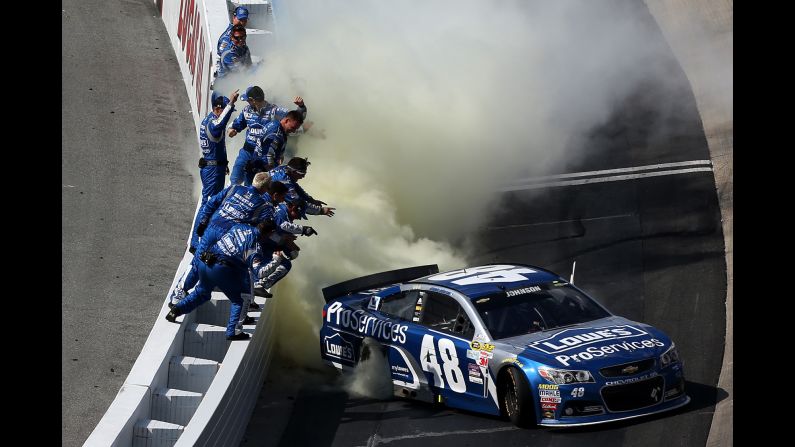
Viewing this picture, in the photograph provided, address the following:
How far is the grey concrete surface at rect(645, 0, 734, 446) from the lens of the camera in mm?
15695

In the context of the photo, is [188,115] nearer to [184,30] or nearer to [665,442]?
[184,30]

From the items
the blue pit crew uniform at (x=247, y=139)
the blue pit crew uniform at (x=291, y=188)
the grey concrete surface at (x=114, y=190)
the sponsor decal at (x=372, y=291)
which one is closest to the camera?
the sponsor decal at (x=372, y=291)

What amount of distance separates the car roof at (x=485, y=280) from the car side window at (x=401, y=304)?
196 mm

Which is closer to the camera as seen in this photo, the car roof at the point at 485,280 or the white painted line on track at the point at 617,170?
the car roof at the point at 485,280

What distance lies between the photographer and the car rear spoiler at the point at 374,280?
13.3m

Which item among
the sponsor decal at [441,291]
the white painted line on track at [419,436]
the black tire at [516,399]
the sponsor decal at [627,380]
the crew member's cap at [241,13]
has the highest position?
the crew member's cap at [241,13]

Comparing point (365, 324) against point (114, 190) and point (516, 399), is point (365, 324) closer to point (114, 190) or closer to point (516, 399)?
point (516, 399)

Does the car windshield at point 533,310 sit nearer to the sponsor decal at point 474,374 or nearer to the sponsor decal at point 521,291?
the sponsor decal at point 521,291

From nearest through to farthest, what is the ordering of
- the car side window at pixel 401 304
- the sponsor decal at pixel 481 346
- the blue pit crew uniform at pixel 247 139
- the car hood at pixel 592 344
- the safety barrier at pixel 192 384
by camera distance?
the safety barrier at pixel 192 384 → the car hood at pixel 592 344 → the sponsor decal at pixel 481 346 → the car side window at pixel 401 304 → the blue pit crew uniform at pixel 247 139

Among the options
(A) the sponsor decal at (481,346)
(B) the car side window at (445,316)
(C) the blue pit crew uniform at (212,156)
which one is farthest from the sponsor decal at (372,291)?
(C) the blue pit crew uniform at (212,156)

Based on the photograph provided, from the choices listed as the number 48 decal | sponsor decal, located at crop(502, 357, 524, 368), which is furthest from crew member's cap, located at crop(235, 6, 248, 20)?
sponsor decal, located at crop(502, 357, 524, 368)

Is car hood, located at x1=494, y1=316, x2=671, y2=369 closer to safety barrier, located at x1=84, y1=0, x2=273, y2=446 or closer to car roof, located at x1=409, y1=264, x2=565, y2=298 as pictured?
car roof, located at x1=409, y1=264, x2=565, y2=298

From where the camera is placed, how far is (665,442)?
35.7ft
